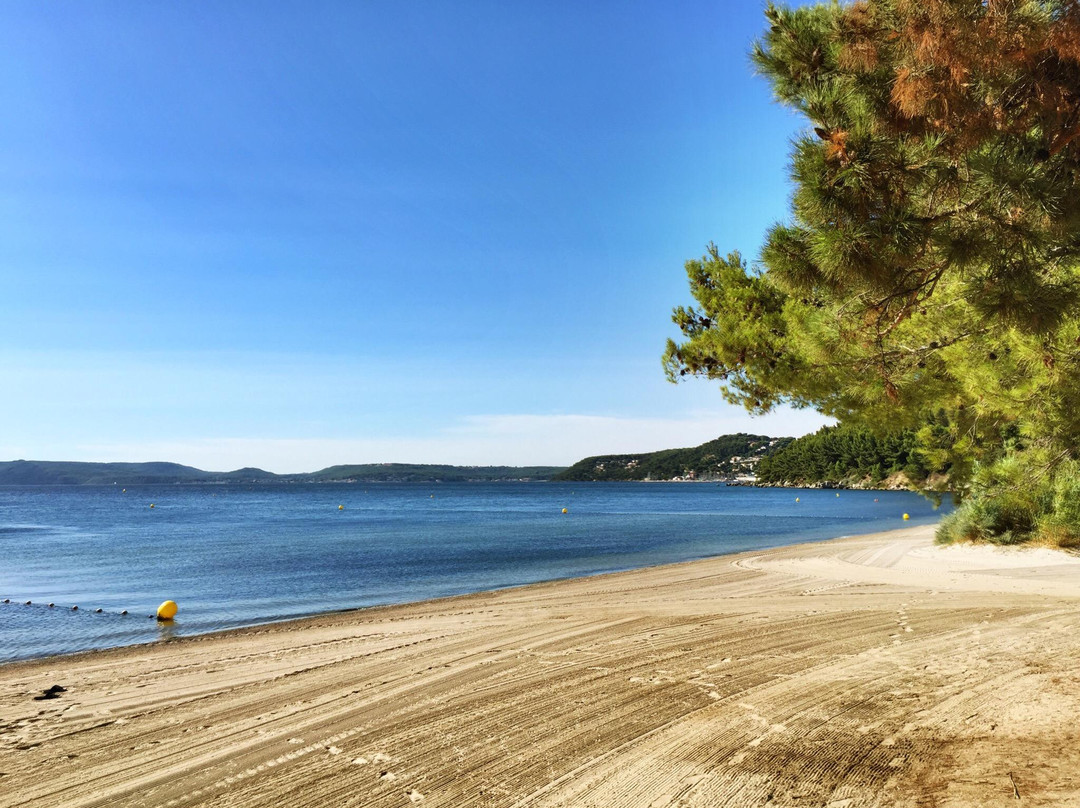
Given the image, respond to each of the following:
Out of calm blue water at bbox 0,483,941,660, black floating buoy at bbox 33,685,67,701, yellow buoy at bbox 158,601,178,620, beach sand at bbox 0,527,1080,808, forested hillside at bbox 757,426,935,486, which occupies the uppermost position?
forested hillside at bbox 757,426,935,486

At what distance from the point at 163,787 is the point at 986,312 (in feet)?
19.6

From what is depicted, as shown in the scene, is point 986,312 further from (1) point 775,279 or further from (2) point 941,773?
(2) point 941,773

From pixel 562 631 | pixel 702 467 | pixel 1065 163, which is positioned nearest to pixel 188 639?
pixel 562 631

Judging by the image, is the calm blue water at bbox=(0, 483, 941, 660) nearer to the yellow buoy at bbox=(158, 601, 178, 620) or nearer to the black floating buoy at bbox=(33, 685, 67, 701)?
the yellow buoy at bbox=(158, 601, 178, 620)

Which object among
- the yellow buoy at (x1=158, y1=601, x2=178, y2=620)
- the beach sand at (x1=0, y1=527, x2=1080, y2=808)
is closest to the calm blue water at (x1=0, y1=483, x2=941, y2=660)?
the yellow buoy at (x1=158, y1=601, x2=178, y2=620)

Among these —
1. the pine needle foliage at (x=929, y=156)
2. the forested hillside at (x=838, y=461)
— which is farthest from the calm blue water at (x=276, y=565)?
the forested hillside at (x=838, y=461)

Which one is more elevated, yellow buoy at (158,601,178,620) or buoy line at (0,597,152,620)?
yellow buoy at (158,601,178,620)

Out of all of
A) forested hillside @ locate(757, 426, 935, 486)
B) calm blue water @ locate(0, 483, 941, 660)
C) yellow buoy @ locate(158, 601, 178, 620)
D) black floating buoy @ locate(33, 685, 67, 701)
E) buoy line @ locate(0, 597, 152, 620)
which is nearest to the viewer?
black floating buoy @ locate(33, 685, 67, 701)

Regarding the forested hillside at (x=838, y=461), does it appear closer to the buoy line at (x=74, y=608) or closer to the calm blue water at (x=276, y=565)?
the calm blue water at (x=276, y=565)

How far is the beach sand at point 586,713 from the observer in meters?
3.84

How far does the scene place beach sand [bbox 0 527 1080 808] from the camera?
3836 mm

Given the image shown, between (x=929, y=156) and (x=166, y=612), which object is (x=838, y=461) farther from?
(x=929, y=156)

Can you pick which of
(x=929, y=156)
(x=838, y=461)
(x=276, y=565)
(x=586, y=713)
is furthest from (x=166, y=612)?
(x=838, y=461)

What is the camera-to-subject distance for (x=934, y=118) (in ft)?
13.2
